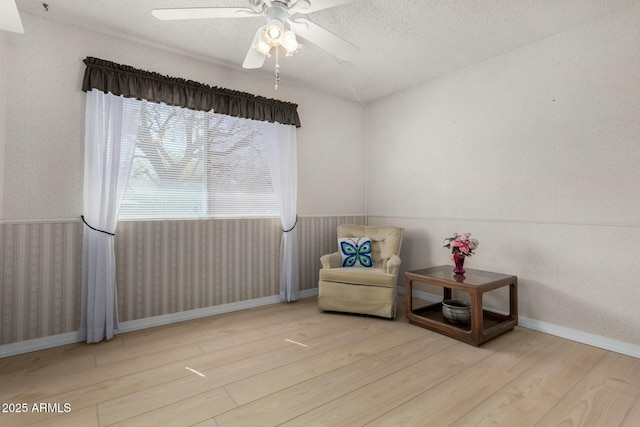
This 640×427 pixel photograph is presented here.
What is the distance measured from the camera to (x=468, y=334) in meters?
2.37

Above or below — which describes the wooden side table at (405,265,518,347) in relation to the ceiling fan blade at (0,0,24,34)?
below

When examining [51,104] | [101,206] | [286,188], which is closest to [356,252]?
[286,188]

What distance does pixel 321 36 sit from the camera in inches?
75.8

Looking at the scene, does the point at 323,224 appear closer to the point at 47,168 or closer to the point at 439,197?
the point at 439,197

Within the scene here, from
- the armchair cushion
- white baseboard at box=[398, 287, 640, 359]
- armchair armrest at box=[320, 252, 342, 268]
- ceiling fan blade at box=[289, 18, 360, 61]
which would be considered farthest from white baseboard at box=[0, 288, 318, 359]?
ceiling fan blade at box=[289, 18, 360, 61]

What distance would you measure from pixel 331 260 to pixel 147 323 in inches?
72.2

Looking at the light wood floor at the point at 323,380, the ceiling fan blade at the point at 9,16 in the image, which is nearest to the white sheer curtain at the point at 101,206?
the light wood floor at the point at 323,380

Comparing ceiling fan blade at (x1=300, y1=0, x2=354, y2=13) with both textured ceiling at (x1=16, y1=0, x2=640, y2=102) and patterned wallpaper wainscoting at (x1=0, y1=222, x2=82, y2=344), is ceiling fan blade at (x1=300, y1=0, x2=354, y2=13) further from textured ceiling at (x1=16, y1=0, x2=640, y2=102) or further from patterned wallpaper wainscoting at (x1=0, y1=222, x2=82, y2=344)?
patterned wallpaper wainscoting at (x1=0, y1=222, x2=82, y2=344)

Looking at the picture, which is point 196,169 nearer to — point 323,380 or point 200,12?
point 200,12

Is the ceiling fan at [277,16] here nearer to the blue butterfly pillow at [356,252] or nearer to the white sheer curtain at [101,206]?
the white sheer curtain at [101,206]

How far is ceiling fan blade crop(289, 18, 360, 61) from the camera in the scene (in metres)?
1.84

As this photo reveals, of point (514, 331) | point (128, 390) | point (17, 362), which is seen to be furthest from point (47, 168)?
point (514, 331)

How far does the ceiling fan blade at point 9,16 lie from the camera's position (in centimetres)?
162

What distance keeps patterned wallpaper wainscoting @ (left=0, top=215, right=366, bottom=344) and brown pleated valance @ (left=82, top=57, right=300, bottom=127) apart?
1.12m
